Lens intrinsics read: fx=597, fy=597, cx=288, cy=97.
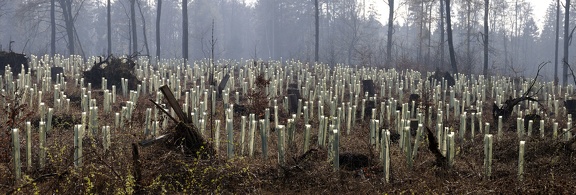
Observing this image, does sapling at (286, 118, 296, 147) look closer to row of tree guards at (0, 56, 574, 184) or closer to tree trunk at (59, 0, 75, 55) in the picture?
row of tree guards at (0, 56, 574, 184)

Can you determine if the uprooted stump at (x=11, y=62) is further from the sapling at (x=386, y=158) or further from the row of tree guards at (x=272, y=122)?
the sapling at (x=386, y=158)

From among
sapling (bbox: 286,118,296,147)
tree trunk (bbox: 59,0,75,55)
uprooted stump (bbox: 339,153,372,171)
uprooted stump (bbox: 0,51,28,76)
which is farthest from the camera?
tree trunk (bbox: 59,0,75,55)

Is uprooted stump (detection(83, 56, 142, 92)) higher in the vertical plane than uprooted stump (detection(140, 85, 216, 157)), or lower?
higher

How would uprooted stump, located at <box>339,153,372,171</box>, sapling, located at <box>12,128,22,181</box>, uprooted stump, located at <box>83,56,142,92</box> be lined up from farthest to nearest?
uprooted stump, located at <box>83,56,142,92</box>
uprooted stump, located at <box>339,153,372,171</box>
sapling, located at <box>12,128,22,181</box>

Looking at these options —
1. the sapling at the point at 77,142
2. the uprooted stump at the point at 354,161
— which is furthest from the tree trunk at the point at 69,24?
the uprooted stump at the point at 354,161

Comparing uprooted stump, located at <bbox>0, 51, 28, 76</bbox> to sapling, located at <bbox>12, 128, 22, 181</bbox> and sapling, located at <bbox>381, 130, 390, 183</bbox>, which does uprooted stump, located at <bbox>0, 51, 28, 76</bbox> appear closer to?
sapling, located at <bbox>12, 128, 22, 181</bbox>

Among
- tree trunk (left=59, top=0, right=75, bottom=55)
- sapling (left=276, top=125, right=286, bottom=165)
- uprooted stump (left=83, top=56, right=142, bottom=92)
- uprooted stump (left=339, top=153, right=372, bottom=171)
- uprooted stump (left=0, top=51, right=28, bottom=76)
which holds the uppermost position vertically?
tree trunk (left=59, top=0, right=75, bottom=55)

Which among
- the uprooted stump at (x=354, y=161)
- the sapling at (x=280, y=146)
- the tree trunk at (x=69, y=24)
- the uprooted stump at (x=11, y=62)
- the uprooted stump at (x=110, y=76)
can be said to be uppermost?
the tree trunk at (x=69, y=24)

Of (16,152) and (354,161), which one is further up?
(16,152)

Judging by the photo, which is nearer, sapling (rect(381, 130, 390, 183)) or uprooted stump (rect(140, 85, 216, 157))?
sapling (rect(381, 130, 390, 183))

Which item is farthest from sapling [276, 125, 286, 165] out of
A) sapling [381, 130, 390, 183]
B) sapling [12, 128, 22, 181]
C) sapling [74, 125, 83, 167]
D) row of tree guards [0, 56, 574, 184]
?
sapling [12, 128, 22, 181]

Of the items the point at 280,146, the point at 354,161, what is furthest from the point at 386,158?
the point at 280,146

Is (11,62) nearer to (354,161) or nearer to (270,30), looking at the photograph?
(354,161)

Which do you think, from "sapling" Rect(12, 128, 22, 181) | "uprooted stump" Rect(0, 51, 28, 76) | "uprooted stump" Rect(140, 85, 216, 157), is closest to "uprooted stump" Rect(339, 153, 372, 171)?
"uprooted stump" Rect(140, 85, 216, 157)
